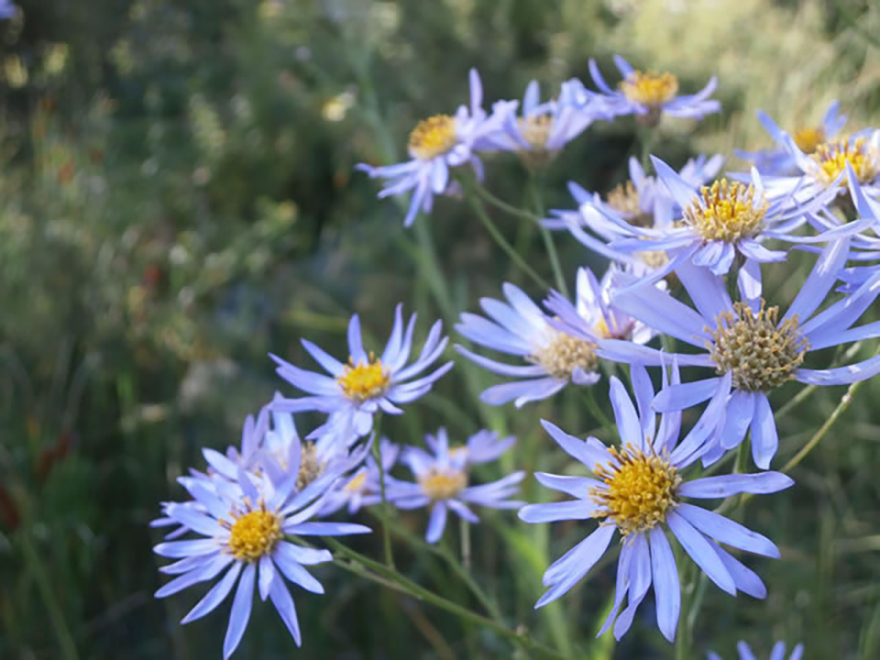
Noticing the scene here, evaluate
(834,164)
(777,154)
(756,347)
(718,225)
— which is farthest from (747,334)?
(777,154)

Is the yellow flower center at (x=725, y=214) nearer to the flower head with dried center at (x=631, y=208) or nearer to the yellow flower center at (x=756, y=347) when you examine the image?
the yellow flower center at (x=756, y=347)

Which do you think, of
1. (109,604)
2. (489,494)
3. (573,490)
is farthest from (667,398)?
(109,604)

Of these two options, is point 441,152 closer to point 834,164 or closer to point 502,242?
point 502,242

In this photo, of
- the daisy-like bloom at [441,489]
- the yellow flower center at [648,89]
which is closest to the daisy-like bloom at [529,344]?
the daisy-like bloom at [441,489]

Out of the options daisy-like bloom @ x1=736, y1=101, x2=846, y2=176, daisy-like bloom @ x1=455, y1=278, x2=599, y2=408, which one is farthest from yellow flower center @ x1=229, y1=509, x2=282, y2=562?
daisy-like bloom @ x1=736, y1=101, x2=846, y2=176

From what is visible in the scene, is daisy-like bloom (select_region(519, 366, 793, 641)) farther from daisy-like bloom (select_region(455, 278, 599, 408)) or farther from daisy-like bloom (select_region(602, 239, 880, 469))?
daisy-like bloom (select_region(455, 278, 599, 408))

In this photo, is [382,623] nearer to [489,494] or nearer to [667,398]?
[489,494]
